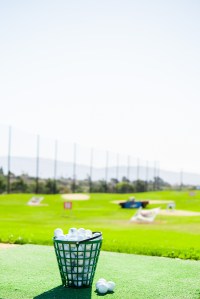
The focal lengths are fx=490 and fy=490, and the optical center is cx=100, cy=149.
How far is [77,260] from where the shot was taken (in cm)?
629

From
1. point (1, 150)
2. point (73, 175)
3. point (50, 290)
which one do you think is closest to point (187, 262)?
point (50, 290)

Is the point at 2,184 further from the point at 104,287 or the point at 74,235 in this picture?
the point at 104,287

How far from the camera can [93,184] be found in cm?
5628

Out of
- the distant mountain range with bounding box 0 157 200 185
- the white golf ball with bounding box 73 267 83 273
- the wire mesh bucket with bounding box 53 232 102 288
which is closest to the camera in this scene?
the wire mesh bucket with bounding box 53 232 102 288

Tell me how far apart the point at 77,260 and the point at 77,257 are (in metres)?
0.05

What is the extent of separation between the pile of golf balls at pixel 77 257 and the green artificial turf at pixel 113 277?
0.55 feet

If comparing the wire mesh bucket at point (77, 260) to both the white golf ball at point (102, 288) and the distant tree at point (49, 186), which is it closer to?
the white golf ball at point (102, 288)

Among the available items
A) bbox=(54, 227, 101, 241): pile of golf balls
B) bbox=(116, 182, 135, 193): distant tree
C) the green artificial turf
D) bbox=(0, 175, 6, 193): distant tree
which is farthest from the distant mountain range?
bbox=(54, 227, 101, 241): pile of golf balls

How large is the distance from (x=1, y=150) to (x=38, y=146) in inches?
188

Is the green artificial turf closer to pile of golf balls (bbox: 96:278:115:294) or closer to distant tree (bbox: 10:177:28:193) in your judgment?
pile of golf balls (bbox: 96:278:115:294)

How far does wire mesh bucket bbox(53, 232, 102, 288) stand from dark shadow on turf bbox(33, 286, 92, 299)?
12 cm

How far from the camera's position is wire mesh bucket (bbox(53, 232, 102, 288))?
6.24 m

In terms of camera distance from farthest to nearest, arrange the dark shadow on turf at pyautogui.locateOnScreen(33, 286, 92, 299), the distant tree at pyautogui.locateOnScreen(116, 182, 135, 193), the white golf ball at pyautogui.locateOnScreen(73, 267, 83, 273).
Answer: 1. the distant tree at pyautogui.locateOnScreen(116, 182, 135, 193)
2. the white golf ball at pyautogui.locateOnScreen(73, 267, 83, 273)
3. the dark shadow on turf at pyautogui.locateOnScreen(33, 286, 92, 299)

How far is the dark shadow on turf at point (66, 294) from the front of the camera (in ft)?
19.5
